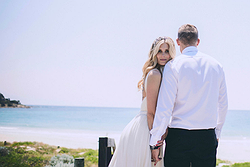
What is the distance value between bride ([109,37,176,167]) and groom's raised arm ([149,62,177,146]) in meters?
0.12

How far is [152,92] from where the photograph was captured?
7.54 feet

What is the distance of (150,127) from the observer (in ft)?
7.69

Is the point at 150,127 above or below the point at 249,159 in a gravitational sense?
above

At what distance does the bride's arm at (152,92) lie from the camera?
2.30 meters

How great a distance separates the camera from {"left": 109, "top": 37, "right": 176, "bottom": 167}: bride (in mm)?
2316

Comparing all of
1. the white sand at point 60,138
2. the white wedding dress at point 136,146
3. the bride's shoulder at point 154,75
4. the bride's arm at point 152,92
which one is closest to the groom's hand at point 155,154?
the white wedding dress at point 136,146

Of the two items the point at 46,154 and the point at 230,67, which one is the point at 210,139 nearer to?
the point at 46,154

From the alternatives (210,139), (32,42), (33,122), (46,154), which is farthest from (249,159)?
(33,122)

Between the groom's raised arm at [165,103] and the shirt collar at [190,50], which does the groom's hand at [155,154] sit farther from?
the shirt collar at [190,50]

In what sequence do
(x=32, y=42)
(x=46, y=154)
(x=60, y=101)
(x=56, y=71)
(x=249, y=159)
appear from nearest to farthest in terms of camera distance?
(x=46, y=154) → (x=249, y=159) → (x=32, y=42) → (x=56, y=71) → (x=60, y=101)

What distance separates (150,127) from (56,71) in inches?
1524

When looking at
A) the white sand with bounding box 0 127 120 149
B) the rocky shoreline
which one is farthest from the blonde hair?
the rocky shoreline

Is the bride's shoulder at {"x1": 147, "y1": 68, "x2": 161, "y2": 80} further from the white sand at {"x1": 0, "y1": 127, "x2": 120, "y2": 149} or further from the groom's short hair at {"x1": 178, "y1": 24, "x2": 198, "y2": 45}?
the white sand at {"x1": 0, "y1": 127, "x2": 120, "y2": 149}

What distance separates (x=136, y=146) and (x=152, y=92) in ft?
1.79
